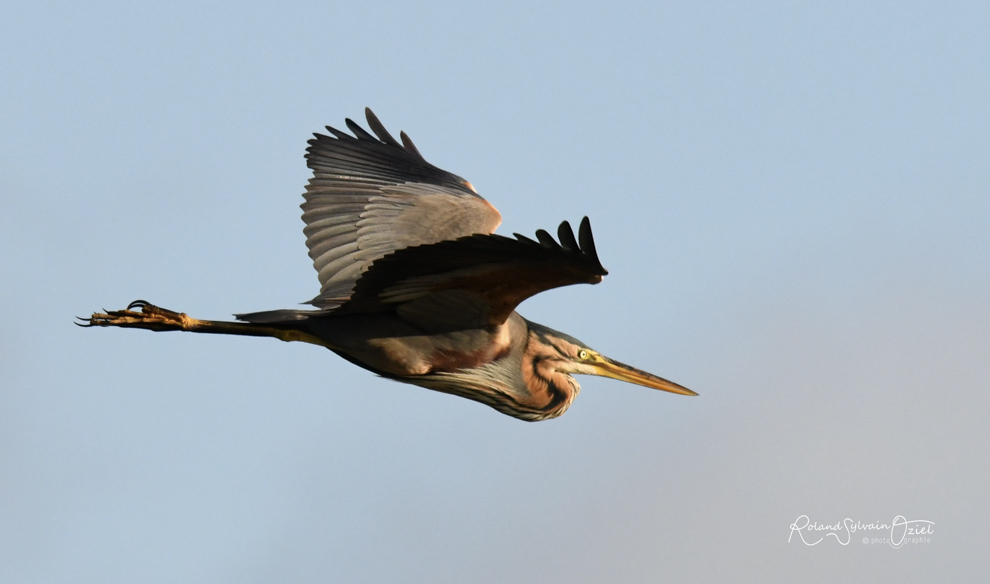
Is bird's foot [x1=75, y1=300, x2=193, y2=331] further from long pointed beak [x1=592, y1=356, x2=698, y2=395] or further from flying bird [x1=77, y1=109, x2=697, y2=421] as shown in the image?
long pointed beak [x1=592, y1=356, x2=698, y2=395]

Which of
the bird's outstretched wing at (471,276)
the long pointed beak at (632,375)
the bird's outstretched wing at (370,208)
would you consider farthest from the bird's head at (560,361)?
the bird's outstretched wing at (370,208)

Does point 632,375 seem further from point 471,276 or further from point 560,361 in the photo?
point 471,276

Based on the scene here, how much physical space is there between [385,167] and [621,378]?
2776 mm

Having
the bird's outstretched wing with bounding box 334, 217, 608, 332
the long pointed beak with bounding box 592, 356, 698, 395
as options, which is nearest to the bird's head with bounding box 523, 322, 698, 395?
the long pointed beak with bounding box 592, 356, 698, 395

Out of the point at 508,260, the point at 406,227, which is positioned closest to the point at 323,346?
the point at 406,227

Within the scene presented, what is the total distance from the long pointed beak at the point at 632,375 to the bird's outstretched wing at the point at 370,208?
1.33 metres

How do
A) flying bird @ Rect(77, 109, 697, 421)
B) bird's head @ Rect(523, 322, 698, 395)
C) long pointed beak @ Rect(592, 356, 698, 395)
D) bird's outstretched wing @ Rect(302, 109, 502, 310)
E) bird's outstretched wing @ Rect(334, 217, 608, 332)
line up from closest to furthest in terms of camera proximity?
bird's outstretched wing @ Rect(334, 217, 608, 332) → flying bird @ Rect(77, 109, 697, 421) → bird's head @ Rect(523, 322, 698, 395) → long pointed beak @ Rect(592, 356, 698, 395) → bird's outstretched wing @ Rect(302, 109, 502, 310)

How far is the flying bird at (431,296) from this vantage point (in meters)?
7.59

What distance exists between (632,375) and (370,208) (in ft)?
7.73

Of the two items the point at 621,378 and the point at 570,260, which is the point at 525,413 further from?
the point at 570,260

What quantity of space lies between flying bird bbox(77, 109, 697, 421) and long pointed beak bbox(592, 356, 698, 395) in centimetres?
1

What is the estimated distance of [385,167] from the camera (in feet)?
35.6

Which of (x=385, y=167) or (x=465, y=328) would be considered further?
(x=385, y=167)

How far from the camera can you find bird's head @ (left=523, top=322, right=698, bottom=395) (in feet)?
29.2
